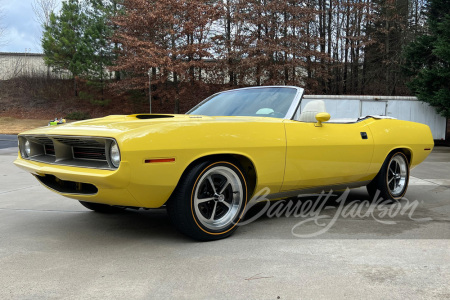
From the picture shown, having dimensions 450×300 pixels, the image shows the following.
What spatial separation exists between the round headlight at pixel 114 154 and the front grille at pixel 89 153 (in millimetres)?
143

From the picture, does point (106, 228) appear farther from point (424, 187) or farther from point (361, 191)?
point (424, 187)

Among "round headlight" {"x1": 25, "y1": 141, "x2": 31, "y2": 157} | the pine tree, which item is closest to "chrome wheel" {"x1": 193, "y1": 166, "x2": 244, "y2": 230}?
"round headlight" {"x1": 25, "y1": 141, "x2": 31, "y2": 157}

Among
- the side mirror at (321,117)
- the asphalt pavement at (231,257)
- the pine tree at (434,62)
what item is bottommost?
the asphalt pavement at (231,257)

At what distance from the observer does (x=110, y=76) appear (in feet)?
91.8

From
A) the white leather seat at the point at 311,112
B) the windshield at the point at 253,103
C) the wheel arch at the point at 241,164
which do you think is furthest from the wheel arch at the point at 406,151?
the wheel arch at the point at 241,164

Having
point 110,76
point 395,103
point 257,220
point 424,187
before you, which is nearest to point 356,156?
point 257,220

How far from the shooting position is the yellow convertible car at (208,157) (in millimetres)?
2764

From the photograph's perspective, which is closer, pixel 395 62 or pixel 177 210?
pixel 177 210

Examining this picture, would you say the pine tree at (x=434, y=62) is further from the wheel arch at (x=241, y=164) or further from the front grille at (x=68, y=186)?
the front grille at (x=68, y=186)

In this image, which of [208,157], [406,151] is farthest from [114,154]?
[406,151]

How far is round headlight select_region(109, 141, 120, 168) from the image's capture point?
107 inches

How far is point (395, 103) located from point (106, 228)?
16086 mm

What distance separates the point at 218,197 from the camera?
318cm

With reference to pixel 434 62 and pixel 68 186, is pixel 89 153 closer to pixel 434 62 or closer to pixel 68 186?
pixel 68 186
